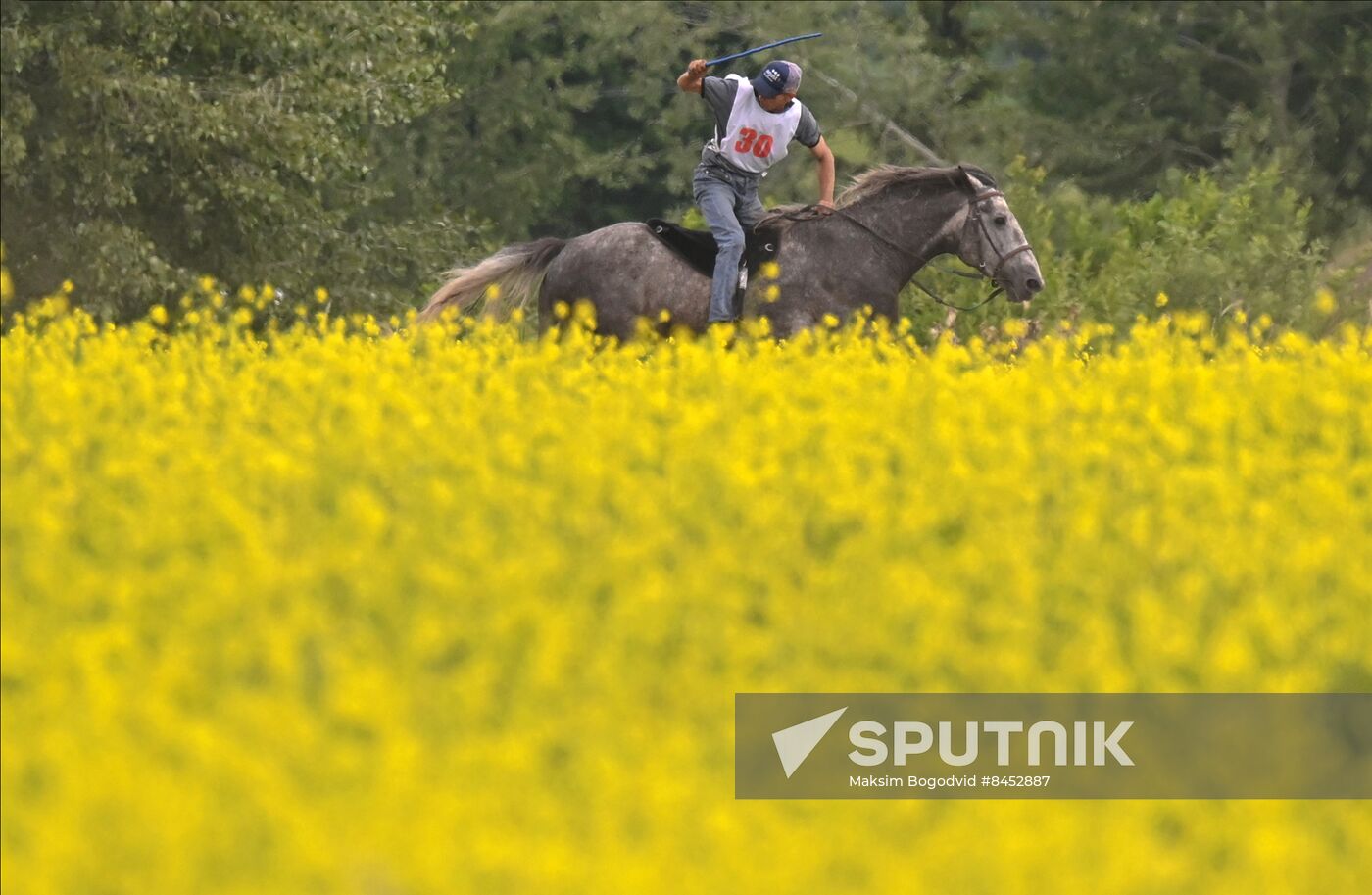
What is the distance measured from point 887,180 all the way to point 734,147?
0.92m

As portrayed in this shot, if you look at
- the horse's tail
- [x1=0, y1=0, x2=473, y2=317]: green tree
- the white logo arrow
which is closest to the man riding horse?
the horse's tail

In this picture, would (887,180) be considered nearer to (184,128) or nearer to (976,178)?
(976,178)

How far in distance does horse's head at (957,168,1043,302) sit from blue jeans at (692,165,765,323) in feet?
3.98

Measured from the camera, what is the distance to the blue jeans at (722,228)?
45.0 feet

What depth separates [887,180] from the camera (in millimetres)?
14062

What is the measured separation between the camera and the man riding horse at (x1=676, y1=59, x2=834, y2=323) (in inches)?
535

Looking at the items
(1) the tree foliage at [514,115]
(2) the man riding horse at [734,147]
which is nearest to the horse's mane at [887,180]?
(2) the man riding horse at [734,147]

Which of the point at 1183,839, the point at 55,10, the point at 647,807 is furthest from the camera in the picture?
the point at 55,10

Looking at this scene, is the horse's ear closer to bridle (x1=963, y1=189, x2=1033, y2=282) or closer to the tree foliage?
bridle (x1=963, y1=189, x2=1033, y2=282)

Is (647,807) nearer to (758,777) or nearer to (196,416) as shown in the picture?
(758,777)

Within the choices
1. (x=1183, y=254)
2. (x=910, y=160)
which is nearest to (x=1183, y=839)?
(x=1183, y=254)

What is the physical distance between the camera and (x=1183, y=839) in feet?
17.6

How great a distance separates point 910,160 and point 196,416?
28555 millimetres

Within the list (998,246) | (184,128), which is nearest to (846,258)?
(998,246)
